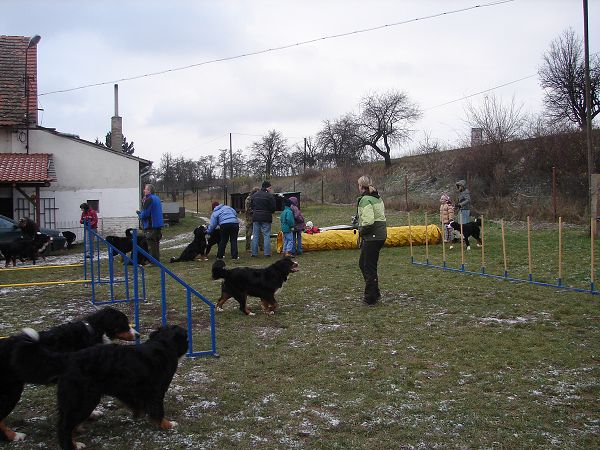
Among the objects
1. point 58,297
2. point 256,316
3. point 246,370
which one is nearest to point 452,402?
point 246,370

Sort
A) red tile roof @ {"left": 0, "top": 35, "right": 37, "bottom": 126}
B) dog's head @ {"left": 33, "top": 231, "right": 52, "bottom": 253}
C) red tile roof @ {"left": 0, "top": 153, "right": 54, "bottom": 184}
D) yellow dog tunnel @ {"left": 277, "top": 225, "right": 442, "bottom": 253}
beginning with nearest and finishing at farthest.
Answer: yellow dog tunnel @ {"left": 277, "top": 225, "right": 442, "bottom": 253} < dog's head @ {"left": 33, "top": 231, "right": 52, "bottom": 253} < red tile roof @ {"left": 0, "top": 153, "right": 54, "bottom": 184} < red tile roof @ {"left": 0, "top": 35, "right": 37, "bottom": 126}

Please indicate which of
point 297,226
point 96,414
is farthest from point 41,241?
point 96,414

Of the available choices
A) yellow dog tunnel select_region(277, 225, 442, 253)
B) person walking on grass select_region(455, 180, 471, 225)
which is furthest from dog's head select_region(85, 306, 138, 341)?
person walking on grass select_region(455, 180, 471, 225)

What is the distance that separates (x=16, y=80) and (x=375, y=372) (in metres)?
21.9

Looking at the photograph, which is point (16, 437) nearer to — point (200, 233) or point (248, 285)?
point (248, 285)

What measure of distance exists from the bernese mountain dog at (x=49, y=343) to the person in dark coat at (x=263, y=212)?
28.5 feet

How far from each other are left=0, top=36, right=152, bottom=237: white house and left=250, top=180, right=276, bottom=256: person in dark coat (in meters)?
9.09

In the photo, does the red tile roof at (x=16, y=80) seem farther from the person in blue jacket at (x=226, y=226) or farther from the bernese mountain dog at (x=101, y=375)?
the bernese mountain dog at (x=101, y=375)

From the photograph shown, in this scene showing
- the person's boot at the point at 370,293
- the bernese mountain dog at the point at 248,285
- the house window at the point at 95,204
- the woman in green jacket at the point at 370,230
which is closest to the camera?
the bernese mountain dog at the point at 248,285

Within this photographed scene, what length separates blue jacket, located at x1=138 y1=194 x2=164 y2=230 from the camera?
39.9 ft

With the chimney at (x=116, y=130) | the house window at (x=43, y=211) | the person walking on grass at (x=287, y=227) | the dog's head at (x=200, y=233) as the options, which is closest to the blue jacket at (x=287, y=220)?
the person walking on grass at (x=287, y=227)

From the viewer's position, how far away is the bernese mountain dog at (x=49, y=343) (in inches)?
145

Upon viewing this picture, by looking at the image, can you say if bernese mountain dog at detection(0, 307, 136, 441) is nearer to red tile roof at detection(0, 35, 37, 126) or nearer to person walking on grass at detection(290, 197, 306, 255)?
→ person walking on grass at detection(290, 197, 306, 255)

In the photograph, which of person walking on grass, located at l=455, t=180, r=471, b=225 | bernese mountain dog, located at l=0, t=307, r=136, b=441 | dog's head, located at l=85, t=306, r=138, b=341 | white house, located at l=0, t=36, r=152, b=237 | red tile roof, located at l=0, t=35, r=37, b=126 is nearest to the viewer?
bernese mountain dog, located at l=0, t=307, r=136, b=441
